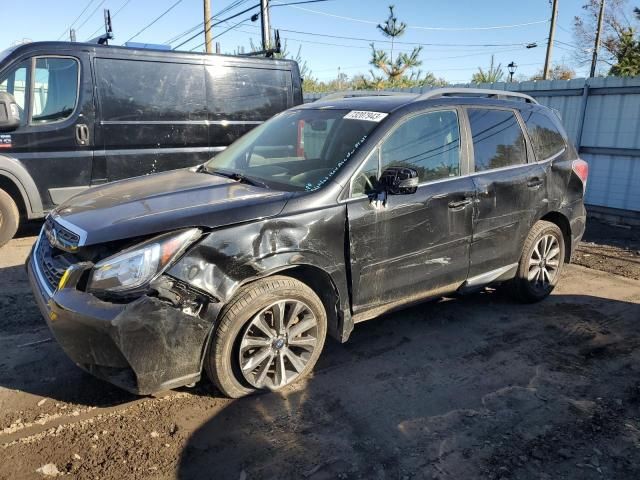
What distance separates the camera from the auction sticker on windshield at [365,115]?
362cm

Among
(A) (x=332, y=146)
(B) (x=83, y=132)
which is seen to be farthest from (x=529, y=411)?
(B) (x=83, y=132)

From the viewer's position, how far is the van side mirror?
5586 mm

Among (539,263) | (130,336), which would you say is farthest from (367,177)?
(539,263)

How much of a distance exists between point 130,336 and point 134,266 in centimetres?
36

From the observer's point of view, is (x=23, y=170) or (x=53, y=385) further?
(x=23, y=170)

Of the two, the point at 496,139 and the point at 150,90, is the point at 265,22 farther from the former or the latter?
the point at 496,139

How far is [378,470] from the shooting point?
8.35 ft

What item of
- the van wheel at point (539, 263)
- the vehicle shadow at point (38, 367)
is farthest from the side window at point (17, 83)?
the van wheel at point (539, 263)

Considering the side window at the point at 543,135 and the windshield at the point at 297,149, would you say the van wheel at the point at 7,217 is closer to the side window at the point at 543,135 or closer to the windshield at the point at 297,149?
the windshield at the point at 297,149

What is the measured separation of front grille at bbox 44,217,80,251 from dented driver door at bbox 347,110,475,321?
5.30 ft

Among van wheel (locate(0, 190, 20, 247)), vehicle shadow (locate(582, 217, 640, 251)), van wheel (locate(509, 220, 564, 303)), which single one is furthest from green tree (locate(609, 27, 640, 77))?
van wheel (locate(0, 190, 20, 247))

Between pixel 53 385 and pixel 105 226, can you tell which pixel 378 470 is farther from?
pixel 53 385

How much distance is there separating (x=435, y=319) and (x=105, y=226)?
2815 millimetres

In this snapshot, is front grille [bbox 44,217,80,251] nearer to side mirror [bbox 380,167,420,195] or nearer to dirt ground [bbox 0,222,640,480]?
dirt ground [bbox 0,222,640,480]
